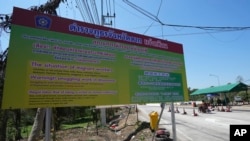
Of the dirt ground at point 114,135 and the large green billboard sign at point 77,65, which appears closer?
the large green billboard sign at point 77,65

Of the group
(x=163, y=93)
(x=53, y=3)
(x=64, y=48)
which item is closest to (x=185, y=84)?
(x=163, y=93)

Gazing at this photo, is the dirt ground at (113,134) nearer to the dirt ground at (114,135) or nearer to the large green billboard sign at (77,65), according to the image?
the dirt ground at (114,135)

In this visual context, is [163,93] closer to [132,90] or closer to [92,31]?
[132,90]

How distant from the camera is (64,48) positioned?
577 cm

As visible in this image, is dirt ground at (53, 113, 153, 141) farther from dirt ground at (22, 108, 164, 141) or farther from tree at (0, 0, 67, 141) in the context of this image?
tree at (0, 0, 67, 141)

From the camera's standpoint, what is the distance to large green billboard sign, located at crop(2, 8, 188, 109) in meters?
5.08

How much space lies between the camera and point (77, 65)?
19.2 ft

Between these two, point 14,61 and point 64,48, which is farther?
point 64,48

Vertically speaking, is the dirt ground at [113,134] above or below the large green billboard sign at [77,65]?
below

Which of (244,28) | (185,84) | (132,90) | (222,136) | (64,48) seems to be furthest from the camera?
(244,28)

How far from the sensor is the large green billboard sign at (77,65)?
508 centimetres

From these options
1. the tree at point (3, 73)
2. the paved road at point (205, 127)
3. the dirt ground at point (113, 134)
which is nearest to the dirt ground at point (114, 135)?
the dirt ground at point (113, 134)

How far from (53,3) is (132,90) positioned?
6074 mm

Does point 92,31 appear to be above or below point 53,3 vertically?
below
